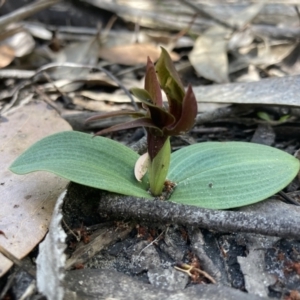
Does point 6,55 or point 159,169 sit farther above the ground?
point 159,169

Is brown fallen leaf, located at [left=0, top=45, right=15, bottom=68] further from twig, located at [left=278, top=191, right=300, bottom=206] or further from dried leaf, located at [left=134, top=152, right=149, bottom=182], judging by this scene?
twig, located at [left=278, top=191, right=300, bottom=206]

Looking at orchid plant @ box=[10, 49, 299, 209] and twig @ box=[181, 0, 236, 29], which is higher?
Answer: orchid plant @ box=[10, 49, 299, 209]

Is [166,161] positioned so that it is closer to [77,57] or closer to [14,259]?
[14,259]

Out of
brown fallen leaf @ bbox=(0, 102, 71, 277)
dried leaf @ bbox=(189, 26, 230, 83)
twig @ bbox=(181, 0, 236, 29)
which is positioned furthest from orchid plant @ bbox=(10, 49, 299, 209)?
twig @ bbox=(181, 0, 236, 29)

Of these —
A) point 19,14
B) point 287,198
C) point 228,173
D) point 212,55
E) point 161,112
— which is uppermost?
point 161,112

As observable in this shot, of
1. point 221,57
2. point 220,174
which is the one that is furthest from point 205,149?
point 221,57

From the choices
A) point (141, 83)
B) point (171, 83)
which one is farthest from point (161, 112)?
point (141, 83)

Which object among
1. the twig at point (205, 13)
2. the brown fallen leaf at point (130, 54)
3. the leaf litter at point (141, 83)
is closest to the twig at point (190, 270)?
the leaf litter at point (141, 83)

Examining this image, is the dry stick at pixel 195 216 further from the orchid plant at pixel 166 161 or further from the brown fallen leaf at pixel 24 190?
the brown fallen leaf at pixel 24 190
